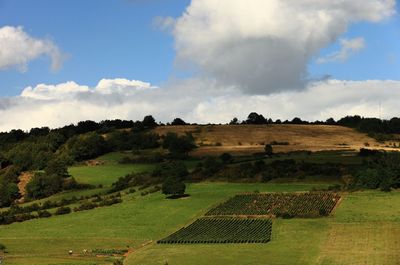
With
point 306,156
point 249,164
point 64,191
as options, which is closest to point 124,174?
point 64,191

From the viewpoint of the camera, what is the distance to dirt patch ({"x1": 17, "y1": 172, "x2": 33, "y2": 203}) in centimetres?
17070

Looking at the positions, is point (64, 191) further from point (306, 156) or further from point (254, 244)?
point (254, 244)

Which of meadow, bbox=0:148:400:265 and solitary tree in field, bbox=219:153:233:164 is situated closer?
meadow, bbox=0:148:400:265

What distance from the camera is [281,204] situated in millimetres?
124000

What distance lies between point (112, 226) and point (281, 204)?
115 feet

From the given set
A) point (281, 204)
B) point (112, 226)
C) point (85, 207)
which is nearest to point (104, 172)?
point (85, 207)

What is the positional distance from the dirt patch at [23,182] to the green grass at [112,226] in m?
39.8

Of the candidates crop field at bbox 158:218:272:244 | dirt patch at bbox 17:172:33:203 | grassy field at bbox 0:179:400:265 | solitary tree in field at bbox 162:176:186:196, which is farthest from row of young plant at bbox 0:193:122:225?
crop field at bbox 158:218:272:244

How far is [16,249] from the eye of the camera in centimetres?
9962

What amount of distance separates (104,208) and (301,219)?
4699 centimetres

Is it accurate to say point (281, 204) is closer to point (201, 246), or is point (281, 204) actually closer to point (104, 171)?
point (201, 246)

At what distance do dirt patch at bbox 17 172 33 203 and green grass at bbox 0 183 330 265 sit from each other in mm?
39776

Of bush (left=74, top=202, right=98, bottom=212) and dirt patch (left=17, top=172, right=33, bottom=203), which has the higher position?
dirt patch (left=17, top=172, right=33, bottom=203)

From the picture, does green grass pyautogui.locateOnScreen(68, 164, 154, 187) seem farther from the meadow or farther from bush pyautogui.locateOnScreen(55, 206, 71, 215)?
bush pyautogui.locateOnScreen(55, 206, 71, 215)
